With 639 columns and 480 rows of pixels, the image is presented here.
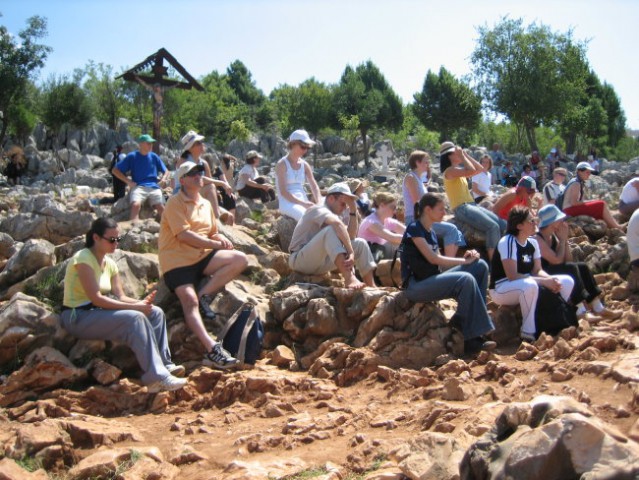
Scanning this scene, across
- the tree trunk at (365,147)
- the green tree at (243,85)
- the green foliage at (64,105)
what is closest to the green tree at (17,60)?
the green foliage at (64,105)

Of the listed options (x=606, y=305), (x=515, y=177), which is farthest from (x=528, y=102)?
(x=606, y=305)

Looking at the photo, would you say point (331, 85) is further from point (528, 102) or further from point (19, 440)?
point (19, 440)

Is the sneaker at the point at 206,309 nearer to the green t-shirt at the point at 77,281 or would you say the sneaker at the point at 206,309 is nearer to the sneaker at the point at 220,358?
the sneaker at the point at 220,358

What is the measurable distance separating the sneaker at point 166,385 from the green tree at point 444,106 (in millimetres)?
37907

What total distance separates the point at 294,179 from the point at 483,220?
2.41 m

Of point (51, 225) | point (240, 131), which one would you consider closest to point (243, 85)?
point (240, 131)

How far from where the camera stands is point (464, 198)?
28.4ft

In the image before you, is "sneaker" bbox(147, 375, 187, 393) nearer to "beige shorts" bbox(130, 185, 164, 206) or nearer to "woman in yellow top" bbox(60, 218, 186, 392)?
"woman in yellow top" bbox(60, 218, 186, 392)

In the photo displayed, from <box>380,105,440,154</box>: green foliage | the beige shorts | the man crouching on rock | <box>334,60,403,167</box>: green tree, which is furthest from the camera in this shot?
<box>380,105,440,154</box>: green foliage

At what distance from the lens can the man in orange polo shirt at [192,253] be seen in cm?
688

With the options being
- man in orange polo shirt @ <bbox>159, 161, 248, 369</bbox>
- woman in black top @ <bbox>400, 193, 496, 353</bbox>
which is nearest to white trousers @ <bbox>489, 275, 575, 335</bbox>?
woman in black top @ <bbox>400, 193, 496, 353</bbox>

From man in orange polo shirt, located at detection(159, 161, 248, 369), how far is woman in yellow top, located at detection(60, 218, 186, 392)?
41 centimetres

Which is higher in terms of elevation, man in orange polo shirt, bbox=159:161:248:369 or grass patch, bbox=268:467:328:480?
man in orange polo shirt, bbox=159:161:248:369

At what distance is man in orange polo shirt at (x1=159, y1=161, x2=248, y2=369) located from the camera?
688 centimetres
